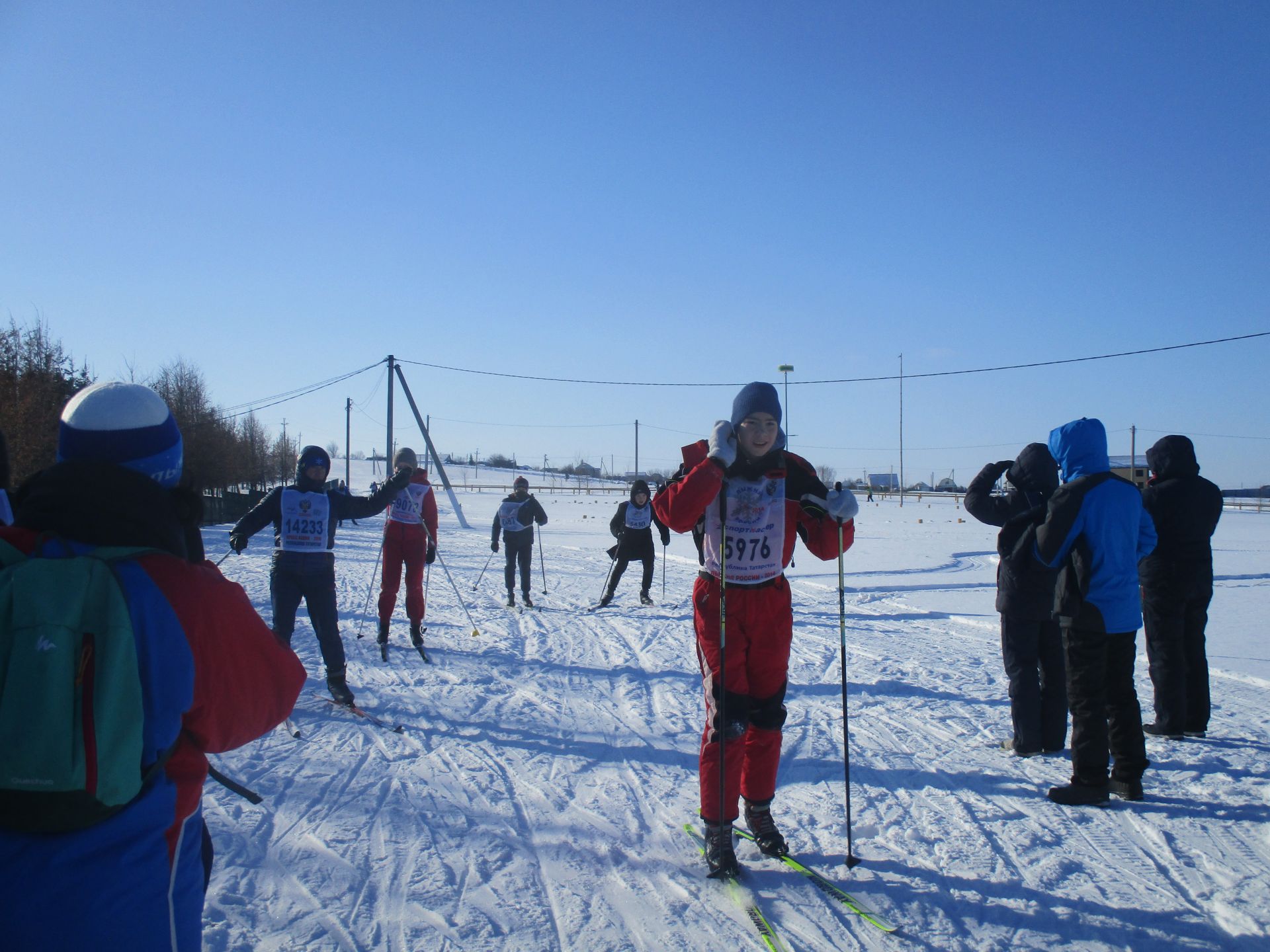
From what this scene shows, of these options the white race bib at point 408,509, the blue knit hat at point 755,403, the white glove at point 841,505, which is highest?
the blue knit hat at point 755,403

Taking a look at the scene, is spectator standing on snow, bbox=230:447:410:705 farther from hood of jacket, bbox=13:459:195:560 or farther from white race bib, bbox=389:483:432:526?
hood of jacket, bbox=13:459:195:560

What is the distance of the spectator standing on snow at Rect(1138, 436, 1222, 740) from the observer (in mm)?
4938

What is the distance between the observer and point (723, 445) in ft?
11.2

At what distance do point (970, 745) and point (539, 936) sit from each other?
10.8 feet

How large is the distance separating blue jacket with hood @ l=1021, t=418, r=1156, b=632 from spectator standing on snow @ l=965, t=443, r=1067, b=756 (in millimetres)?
494

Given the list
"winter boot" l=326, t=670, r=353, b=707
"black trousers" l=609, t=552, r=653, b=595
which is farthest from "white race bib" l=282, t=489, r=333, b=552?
"black trousers" l=609, t=552, r=653, b=595

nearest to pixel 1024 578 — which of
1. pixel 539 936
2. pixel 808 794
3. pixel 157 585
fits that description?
pixel 808 794

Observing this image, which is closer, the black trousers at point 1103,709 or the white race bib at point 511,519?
the black trousers at point 1103,709

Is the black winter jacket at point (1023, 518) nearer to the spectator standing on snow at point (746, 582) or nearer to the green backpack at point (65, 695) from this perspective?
the spectator standing on snow at point (746, 582)

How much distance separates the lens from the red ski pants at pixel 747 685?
3436mm

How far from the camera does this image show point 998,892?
10.3 ft

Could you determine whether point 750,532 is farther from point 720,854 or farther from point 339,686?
point 339,686

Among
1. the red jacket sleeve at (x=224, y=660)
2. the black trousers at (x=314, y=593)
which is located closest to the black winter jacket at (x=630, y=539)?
the black trousers at (x=314, y=593)

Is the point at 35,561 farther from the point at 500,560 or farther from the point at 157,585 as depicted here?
the point at 500,560
